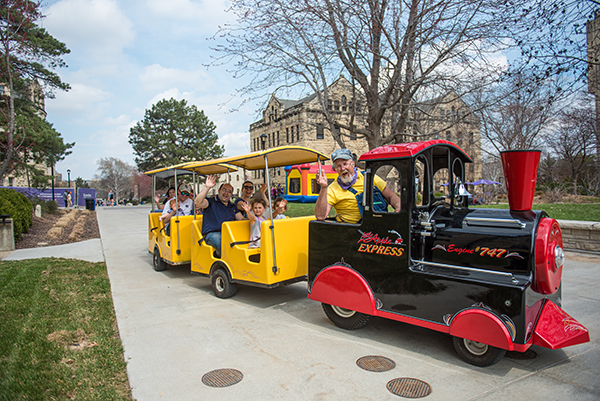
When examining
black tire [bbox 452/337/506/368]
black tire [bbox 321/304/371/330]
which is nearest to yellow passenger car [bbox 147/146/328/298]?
black tire [bbox 321/304/371/330]

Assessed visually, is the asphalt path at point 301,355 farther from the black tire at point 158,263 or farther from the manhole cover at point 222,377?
the black tire at point 158,263

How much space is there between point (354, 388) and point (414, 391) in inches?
19.1

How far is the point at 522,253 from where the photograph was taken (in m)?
3.31

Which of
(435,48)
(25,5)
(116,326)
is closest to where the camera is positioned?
(116,326)

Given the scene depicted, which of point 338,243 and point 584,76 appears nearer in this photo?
point 338,243

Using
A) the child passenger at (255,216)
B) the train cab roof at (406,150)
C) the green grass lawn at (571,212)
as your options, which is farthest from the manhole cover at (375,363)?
the green grass lawn at (571,212)

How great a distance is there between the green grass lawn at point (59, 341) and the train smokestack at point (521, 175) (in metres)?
3.90

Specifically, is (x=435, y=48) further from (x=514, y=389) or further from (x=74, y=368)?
(x=74, y=368)

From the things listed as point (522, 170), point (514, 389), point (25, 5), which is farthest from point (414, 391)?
point (25, 5)

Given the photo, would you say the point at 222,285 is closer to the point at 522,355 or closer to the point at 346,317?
the point at 346,317

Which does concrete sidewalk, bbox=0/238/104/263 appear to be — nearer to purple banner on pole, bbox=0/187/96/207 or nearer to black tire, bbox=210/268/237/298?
black tire, bbox=210/268/237/298

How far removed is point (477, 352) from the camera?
350 cm

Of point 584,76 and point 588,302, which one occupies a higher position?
point 584,76

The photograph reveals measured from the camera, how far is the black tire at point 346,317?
A: 4379 millimetres
